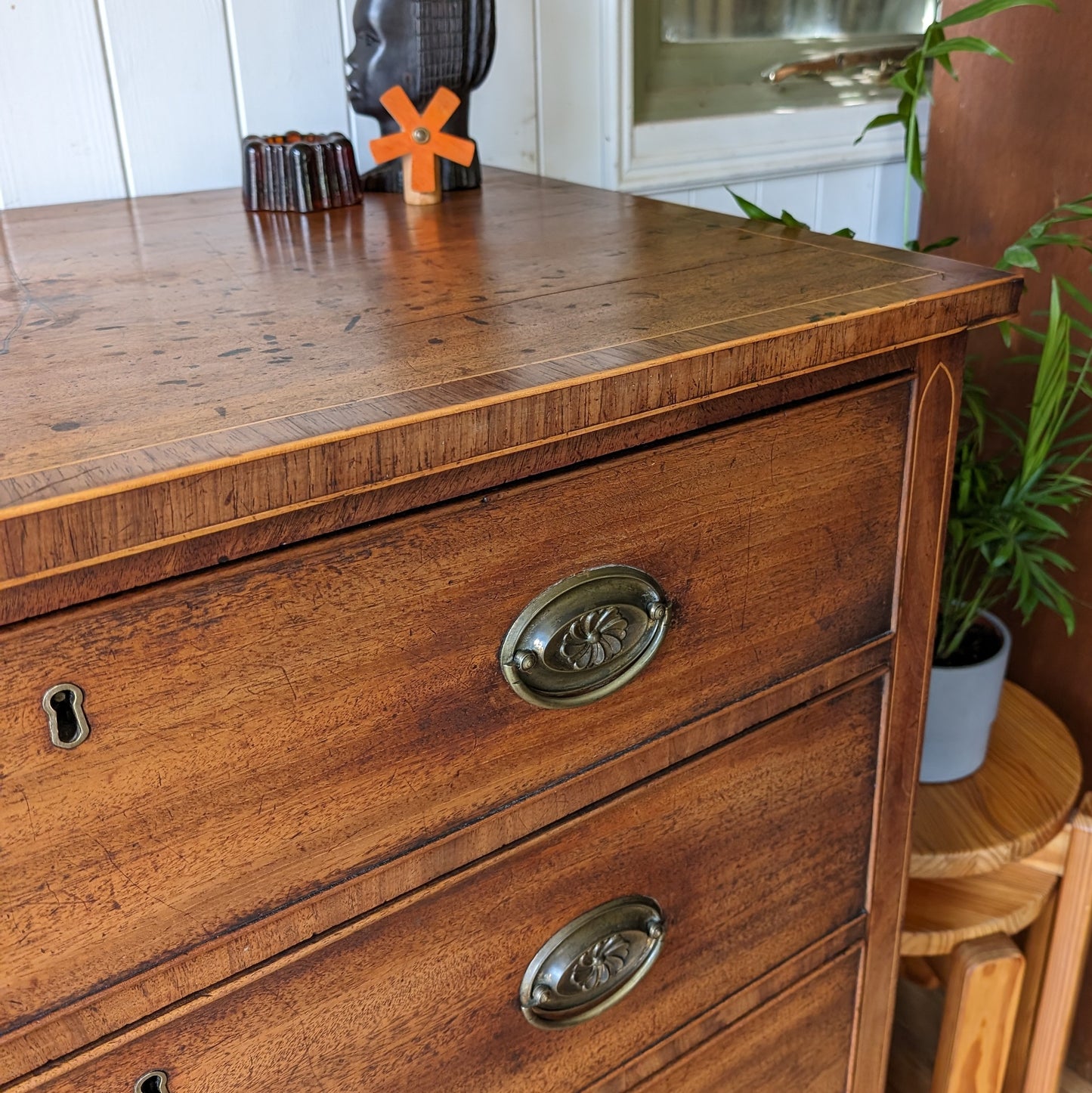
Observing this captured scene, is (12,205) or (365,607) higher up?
(12,205)

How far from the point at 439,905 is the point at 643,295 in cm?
36

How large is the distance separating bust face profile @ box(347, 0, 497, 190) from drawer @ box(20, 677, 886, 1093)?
2.01 feet

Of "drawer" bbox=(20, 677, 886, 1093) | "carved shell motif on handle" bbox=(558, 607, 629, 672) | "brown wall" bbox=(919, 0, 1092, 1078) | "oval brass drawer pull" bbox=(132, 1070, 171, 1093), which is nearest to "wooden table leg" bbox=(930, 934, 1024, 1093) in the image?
"drawer" bbox=(20, 677, 886, 1093)

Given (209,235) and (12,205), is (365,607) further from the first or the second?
(12,205)

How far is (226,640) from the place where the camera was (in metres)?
0.45

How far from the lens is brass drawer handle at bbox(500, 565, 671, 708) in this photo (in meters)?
0.54

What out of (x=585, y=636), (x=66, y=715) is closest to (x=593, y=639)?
(x=585, y=636)

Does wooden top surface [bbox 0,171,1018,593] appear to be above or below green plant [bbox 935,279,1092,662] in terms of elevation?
above

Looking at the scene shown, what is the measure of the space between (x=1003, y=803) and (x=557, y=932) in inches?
23.9

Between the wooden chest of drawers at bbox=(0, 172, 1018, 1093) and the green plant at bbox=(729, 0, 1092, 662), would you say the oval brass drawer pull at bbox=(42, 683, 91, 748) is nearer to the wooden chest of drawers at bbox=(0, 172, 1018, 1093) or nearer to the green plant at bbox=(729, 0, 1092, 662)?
the wooden chest of drawers at bbox=(0, 172, 1018, 1093)

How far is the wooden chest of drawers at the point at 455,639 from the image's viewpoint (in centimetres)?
44

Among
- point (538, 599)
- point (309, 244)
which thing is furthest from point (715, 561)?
point (309, 244)

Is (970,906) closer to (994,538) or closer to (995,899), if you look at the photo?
(995,899)

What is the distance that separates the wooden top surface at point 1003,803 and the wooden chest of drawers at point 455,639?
0.72ft
